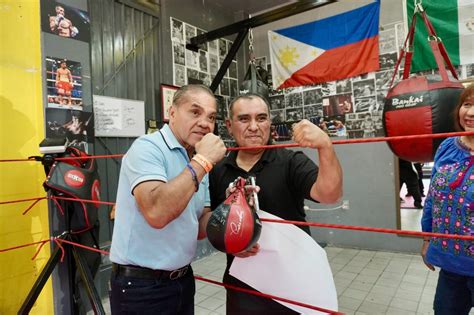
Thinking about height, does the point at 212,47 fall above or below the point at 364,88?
above

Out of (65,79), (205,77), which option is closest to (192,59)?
(205,77)

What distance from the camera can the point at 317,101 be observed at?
452 cm

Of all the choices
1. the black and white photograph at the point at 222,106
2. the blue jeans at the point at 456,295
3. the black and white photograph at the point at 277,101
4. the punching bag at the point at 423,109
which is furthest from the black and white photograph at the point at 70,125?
the black and white photograph at the point at 277,101

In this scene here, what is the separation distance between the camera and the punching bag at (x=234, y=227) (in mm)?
962

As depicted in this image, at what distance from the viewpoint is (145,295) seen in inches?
44.5

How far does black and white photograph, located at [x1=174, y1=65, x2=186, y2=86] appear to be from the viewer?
3973mm

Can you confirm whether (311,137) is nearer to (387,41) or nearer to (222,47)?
(387,41)

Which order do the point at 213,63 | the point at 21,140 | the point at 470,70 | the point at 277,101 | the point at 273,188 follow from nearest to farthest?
the point at 273,188 < the point at 21,140 < the point at 470,70 < the point at 213,63 < the point at 277,101

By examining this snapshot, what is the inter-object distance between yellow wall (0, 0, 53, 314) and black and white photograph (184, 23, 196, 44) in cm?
206

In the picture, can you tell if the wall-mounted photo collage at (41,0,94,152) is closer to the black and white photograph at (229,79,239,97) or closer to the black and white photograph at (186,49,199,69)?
the black and white photograph at (186,49,199,69)

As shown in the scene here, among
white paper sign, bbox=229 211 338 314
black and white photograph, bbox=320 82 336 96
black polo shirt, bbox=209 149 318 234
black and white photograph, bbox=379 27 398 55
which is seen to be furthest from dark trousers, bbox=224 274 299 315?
black and white photograph, bbox=379 27 398 55

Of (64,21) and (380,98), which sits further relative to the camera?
(380,98)

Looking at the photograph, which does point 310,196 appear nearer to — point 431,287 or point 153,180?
point 153,180

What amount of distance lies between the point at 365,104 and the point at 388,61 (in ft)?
1.94
